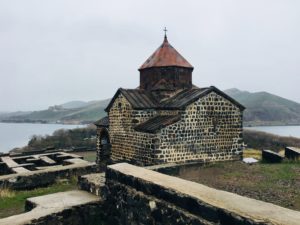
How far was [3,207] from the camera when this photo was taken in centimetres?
859

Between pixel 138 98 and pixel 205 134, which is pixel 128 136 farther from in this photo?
pixel 205 134

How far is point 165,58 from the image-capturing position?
18.6m

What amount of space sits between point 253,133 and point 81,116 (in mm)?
155614

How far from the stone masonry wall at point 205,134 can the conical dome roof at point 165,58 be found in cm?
324

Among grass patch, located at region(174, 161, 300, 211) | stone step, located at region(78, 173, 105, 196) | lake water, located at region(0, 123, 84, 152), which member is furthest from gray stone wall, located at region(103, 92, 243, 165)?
lake water, located at region(0, 123, 84, 152)

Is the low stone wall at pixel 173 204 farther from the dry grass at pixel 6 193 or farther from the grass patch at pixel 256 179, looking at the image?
the dry grass at pixel 6 193

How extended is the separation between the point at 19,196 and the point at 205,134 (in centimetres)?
910

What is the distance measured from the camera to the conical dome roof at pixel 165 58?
18.4 metres

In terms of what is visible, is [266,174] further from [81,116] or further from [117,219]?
[81,116]

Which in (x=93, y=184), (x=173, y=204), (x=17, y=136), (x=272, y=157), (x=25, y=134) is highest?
(x=173, y=204)

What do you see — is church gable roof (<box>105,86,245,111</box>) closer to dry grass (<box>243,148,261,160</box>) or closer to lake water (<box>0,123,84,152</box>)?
dry grass (<box>243,148,261,160</box>)

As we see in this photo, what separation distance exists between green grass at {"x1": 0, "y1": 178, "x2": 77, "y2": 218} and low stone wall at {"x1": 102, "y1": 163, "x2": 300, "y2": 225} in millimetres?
2784

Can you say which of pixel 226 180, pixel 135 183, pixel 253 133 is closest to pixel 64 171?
pixel 226 180

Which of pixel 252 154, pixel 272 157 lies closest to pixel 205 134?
pixel 272 157
